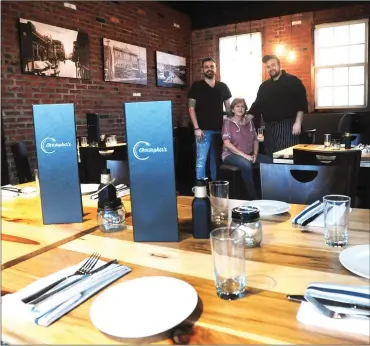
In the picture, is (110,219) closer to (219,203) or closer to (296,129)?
(219,203)

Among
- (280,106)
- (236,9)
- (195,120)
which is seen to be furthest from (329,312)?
(236,9)

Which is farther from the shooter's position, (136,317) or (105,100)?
(105,100)

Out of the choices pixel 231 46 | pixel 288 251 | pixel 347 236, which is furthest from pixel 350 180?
pixel 231 46

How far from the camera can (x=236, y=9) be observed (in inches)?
286

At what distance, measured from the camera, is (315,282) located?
0.75m

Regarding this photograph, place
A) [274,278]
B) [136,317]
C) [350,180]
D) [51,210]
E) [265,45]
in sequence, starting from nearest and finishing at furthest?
[136,317], [274,278], [51,210], [350,180], [265,45]

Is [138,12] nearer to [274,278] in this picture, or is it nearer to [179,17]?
[179,17]

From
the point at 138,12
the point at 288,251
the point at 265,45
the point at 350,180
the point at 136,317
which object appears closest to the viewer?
the point at 136,317

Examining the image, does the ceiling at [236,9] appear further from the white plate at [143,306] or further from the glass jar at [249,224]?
the white plate at [143,306]

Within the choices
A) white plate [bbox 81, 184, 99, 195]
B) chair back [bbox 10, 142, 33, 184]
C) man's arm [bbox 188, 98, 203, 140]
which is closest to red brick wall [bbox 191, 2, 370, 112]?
man's arm [bbox 188, 98, 203, 140]

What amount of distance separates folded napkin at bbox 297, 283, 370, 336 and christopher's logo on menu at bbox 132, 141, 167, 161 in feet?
1.68

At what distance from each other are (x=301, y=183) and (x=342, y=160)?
85cm

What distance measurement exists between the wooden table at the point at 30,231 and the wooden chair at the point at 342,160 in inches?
37.4

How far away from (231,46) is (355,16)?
7.39 feet
